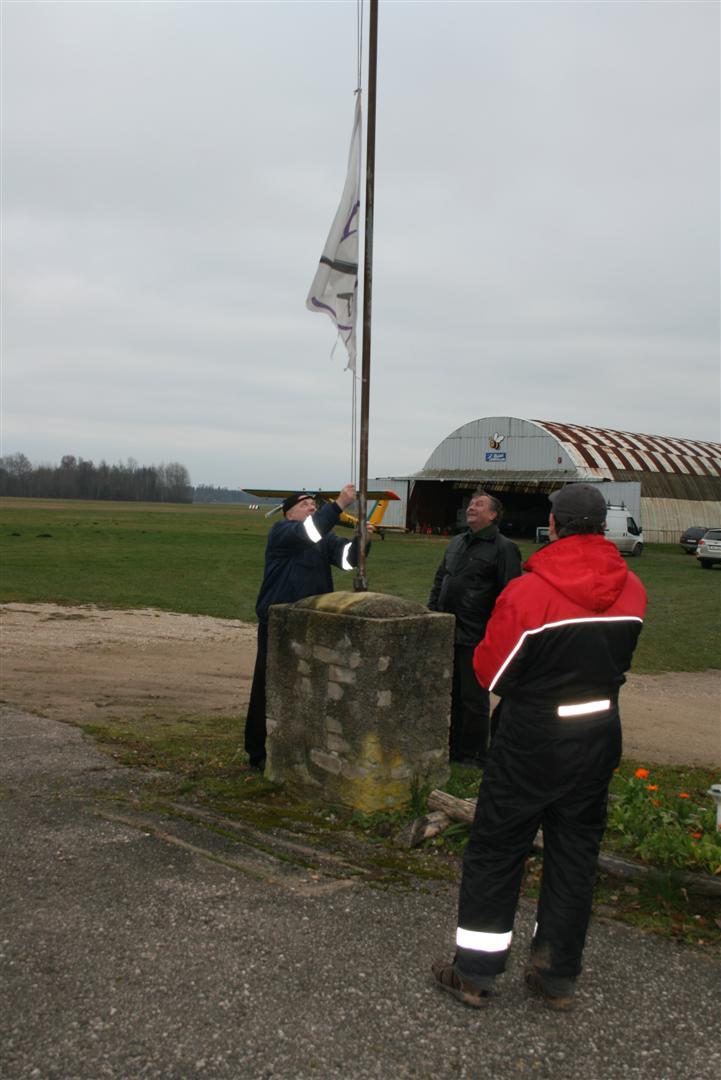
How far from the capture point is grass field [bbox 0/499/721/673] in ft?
49.8

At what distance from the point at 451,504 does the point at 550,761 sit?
48.0 meters

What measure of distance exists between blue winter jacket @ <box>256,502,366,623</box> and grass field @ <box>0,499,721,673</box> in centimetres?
677

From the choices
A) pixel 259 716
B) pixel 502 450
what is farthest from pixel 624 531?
pixel 259 716

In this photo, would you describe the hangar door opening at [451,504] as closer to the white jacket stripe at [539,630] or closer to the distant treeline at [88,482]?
the white jacket stripe at [539,630]

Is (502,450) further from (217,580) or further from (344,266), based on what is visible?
(344,266)

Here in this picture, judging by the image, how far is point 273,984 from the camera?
11.3 ft

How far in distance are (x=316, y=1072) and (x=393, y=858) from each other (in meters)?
1.85

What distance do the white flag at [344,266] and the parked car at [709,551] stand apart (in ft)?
90.6

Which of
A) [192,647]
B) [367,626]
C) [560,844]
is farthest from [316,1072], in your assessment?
[192,647]

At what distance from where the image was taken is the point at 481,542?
6812 mm

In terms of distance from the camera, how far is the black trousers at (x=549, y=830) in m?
3.44

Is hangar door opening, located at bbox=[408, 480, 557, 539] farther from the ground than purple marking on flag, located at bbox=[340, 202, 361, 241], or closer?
closer

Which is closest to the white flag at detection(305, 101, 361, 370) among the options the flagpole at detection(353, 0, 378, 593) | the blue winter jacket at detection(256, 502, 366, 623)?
the flagpole at detection(353, 0, 378, 593)

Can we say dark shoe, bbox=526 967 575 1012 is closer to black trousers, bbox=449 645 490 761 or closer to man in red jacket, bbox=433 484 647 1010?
man in red jacket, bbox=433 484 647 1010
